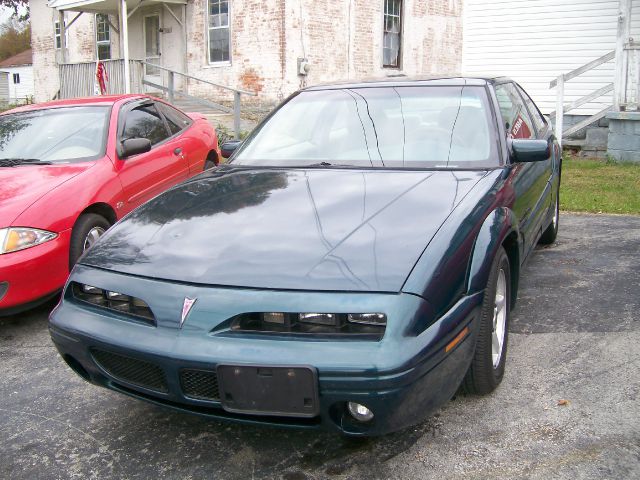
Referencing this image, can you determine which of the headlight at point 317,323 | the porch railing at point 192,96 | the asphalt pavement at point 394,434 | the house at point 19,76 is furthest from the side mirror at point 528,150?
the house at point 19,76

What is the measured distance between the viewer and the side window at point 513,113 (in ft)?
13.4

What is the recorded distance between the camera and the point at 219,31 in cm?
1631

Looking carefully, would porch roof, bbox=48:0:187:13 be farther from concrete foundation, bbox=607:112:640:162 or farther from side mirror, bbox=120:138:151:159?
side mirror, bbox=120:138:151:159

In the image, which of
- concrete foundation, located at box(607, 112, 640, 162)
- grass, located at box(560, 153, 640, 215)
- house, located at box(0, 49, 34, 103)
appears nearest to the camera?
grass, located at box(560, 153, 640, 215)

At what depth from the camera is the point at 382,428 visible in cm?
235

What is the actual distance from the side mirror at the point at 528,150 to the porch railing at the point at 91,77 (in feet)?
44.9

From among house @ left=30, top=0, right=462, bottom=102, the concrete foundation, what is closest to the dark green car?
the concrete foundation

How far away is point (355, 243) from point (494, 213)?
0.82 meters

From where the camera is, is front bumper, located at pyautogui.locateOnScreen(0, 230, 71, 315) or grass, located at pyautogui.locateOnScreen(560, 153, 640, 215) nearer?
front bumper, located at pyautogui.locateOnScreen(0, 230, 71, 315)

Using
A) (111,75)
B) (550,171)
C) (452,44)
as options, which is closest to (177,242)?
(550,171)

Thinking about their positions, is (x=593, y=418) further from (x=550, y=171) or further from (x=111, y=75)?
(x=111, y=75)

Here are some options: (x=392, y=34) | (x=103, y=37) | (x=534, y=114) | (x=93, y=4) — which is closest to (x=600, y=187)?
(x=534, y=114)

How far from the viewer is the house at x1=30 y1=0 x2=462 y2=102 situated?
15367 mm

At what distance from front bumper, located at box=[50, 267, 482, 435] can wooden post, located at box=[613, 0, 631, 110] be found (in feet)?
32.1
